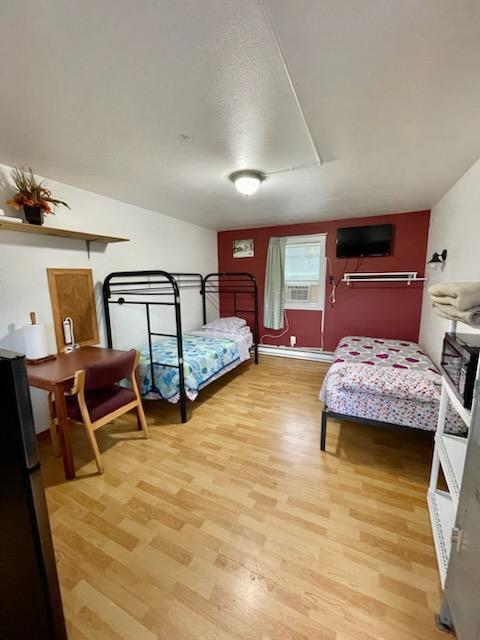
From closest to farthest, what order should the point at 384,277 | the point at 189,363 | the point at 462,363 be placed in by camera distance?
the point at 462,363, the point at 189,363, the point at 384,277

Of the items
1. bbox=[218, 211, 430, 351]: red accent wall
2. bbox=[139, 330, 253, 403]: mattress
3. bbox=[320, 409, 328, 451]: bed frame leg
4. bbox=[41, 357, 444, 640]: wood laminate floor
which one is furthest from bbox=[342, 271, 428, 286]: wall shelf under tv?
bbox=[320, 409, 328, 451]: bed frame leg

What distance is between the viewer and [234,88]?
116cm

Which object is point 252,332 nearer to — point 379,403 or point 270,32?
point 379,403

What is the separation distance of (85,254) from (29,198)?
0.71m

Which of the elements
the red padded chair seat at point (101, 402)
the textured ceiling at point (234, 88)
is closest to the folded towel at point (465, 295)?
the textured ceiling at point (234, 88)

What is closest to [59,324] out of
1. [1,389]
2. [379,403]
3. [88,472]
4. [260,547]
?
[88,472]

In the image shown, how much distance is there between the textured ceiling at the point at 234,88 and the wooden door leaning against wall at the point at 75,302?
85 cm

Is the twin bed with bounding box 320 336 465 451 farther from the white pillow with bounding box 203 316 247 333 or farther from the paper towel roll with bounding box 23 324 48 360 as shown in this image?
the paper towel roll with bounding box 23 324 48 360

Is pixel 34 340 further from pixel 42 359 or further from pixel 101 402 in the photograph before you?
pixel 101 402

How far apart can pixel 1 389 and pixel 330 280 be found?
395 centimetres

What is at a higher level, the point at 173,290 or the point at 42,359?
the point at 173,290

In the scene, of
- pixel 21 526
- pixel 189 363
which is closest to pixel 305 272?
pixel 189 363

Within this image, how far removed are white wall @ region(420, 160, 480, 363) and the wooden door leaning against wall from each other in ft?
10.9

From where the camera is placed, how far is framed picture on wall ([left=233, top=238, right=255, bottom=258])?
4.46 meters
